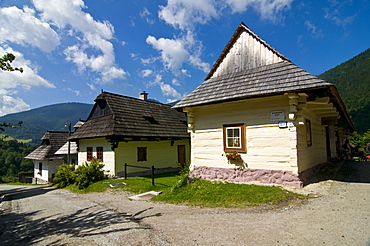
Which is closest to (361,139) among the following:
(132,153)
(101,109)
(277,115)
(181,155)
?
(181,155)

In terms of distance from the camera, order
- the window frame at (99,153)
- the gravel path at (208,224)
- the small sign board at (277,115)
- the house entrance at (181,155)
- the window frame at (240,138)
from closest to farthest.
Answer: the gravel path at (208,224)
the small sign board at (277,115)
the window frame at (240,138)
the window frame at (99,153)
the house entrance at (181,155)

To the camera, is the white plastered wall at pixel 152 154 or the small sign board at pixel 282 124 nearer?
the small sign board at pixel 282 124

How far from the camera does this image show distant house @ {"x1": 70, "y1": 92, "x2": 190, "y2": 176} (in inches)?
517

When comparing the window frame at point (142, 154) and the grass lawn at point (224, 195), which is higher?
the window frame at point (142, 154)

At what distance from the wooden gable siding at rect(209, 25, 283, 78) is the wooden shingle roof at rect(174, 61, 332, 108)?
0.30 m

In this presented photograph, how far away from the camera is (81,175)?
1191 centimetres

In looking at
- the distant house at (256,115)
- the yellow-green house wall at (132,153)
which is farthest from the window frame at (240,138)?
the yellow-green house wall at (132,153)

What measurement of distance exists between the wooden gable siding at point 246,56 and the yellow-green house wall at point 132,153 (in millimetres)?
7508

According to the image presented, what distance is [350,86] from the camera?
2325 inches

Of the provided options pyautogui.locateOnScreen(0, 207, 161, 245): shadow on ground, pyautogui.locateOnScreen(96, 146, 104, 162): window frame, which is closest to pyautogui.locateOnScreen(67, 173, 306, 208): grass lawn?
pyautogui.locateOnScreen(0, 207, 161, 245): shadow on ground

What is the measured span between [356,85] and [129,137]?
7004 centimetres

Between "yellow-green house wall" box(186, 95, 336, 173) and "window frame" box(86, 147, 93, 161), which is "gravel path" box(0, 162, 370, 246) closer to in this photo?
"yellow-green house wall" box(186, 95, 336, 173)

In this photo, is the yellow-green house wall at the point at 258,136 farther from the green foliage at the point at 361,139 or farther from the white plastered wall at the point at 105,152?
the green foliage at the point at 361,139

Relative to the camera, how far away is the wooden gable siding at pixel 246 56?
27.9 feet
